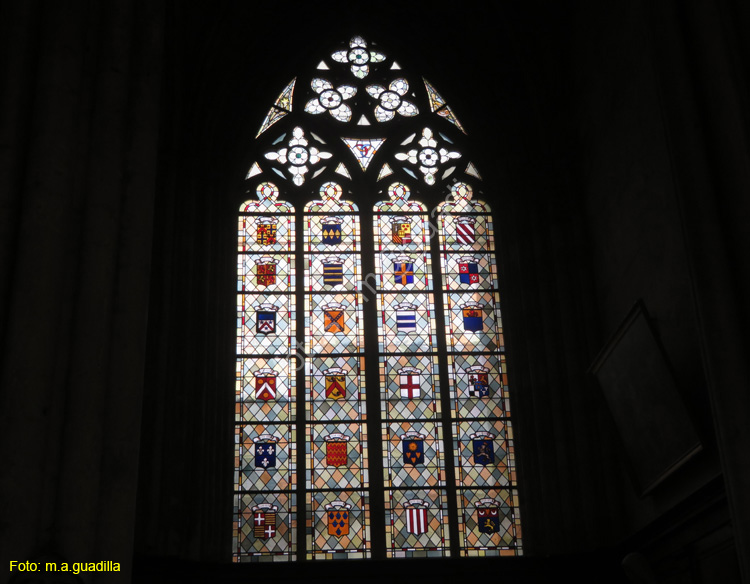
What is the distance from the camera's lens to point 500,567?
9359 mm

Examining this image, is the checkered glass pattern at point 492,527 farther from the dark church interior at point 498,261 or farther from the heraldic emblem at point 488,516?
the dark church interior at point 498,261

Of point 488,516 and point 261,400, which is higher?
point 261,400

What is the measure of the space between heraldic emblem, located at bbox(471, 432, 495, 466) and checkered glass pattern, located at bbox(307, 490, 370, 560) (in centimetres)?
114

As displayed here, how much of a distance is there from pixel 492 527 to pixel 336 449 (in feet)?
5.35

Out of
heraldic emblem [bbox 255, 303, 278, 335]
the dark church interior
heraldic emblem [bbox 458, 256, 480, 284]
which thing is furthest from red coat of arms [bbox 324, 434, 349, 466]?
heraldic emblem [bbox 458, 256, 480, 284]

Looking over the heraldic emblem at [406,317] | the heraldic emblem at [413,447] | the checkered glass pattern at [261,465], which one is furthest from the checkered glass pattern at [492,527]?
the heraldic emblem at [406,317]

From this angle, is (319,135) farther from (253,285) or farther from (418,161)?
(253,285)

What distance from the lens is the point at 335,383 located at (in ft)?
33.9

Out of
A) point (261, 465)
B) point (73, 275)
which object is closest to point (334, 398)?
point (261, 465)

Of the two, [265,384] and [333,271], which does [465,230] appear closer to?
[333,271]

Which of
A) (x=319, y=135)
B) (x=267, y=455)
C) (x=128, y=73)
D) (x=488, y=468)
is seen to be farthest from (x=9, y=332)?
(x=319, y=135)

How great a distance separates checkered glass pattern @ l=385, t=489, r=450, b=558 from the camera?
9.60 m

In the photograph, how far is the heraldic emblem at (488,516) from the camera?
32.0 feet

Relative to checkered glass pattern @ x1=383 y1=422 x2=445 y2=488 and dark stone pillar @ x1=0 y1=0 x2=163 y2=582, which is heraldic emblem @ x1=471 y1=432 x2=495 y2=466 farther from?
dark stone pillar @ x1=0 y1=0 x2=163 y2=582
